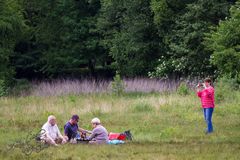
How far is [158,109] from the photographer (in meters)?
25.1

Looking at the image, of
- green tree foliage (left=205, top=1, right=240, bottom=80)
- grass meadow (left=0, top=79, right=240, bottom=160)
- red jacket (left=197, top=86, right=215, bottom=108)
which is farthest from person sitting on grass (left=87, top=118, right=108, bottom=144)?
green tree foliage (left=205, top=1, right=240, bottom=80)

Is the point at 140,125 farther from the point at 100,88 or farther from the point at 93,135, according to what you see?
the point at 100,88

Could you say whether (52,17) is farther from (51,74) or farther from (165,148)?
(165,148)

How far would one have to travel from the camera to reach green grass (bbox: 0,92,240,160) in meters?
14.9

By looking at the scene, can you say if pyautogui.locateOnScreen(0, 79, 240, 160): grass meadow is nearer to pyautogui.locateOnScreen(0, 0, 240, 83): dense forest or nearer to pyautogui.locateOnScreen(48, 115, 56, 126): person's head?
pyautogui.locateOnScreen(48, 115, 56, 126): person's head

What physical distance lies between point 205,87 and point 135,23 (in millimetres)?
25977

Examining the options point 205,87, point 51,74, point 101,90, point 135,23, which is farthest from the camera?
point 51,74

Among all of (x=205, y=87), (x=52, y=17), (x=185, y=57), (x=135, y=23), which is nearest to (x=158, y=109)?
(x=205, y=87)

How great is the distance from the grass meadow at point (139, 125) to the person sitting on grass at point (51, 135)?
0.61m

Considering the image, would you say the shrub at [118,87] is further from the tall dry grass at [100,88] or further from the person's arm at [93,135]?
the person's arm at [93,135]

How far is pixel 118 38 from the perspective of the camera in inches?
1822

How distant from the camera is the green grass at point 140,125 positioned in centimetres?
1494

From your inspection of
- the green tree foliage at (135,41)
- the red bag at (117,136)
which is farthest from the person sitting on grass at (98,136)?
the green tree foliage at (135,41)

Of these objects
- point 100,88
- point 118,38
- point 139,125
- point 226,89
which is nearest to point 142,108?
point 139,125
